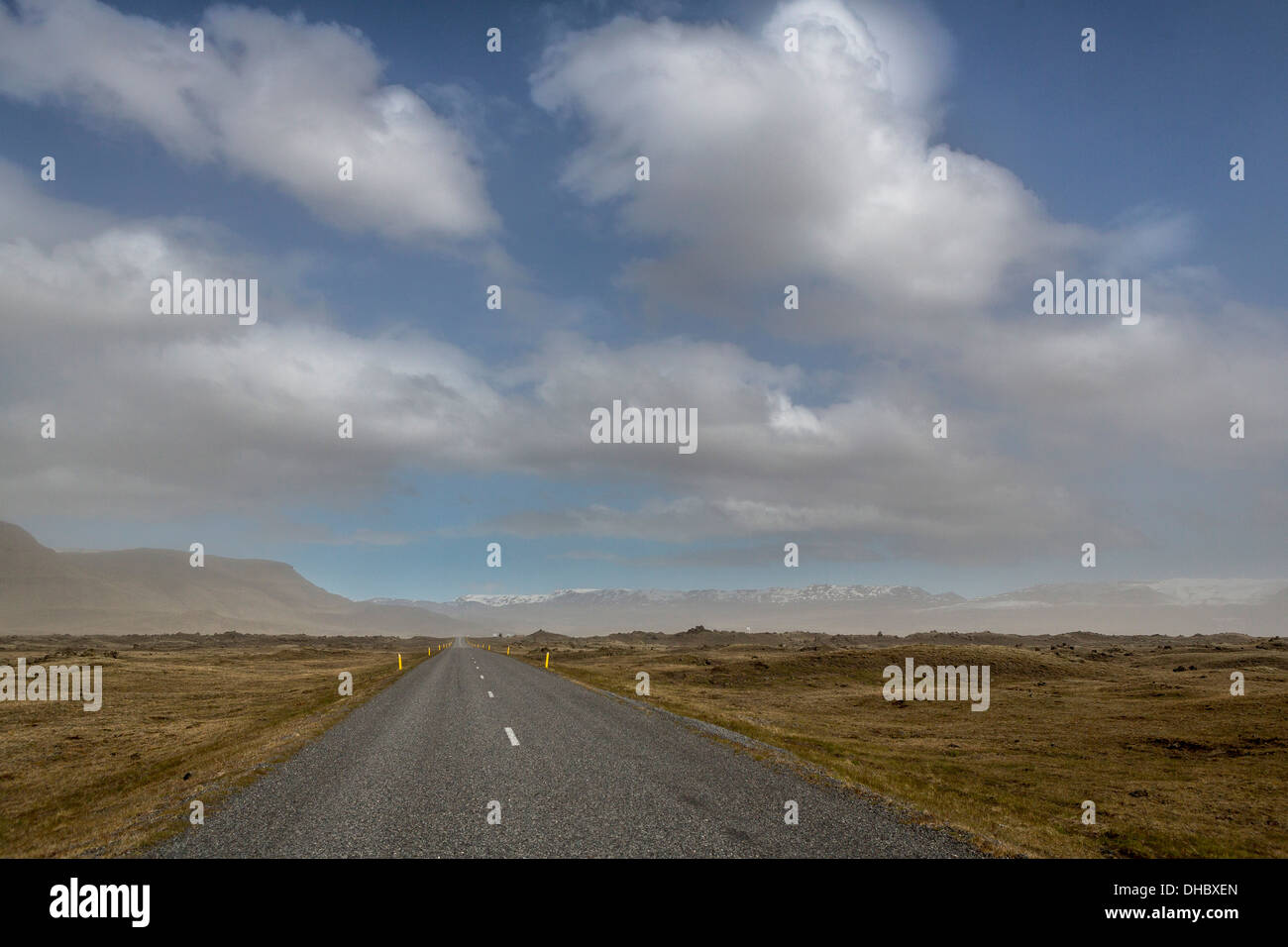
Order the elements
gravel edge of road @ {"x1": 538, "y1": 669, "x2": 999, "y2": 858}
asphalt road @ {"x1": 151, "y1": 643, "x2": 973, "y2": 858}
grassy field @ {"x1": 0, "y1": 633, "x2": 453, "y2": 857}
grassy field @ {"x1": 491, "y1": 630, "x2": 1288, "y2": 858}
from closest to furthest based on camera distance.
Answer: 1. asphalt road @ {"x1": 151, "y1": 643, "x2": 973, "y2": 858}
2. gravel edge of road @ {"x1": 538, "y1": 669, "x2": 999, "y2": 858}
3. grassy field @ {"x1": 0, "y1": 633, "x2": 453, "y2": 857}
4. grassy field @ {"x1": 491, "y1": 630, "x2": 1288, "y2": 858}

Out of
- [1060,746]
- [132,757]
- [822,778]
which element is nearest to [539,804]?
[822,778]

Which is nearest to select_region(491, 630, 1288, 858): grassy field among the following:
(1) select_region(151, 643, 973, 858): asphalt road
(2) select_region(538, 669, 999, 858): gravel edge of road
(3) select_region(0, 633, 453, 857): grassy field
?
(2) select_region(538, 669, 999, 858): gravel edge of road

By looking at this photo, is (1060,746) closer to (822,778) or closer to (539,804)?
(822,778)

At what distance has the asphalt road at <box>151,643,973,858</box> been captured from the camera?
836 cm

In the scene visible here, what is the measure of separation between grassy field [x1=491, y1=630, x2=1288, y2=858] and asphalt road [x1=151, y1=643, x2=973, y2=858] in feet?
6.33

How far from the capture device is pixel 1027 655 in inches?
2301

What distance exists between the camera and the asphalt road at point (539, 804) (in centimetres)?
836

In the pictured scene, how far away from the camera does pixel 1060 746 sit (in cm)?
2542

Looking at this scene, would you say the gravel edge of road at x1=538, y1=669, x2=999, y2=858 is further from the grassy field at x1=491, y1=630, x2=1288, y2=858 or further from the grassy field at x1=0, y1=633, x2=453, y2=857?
the grassy field at x1=0, y1=633, x2=453, y2=857
